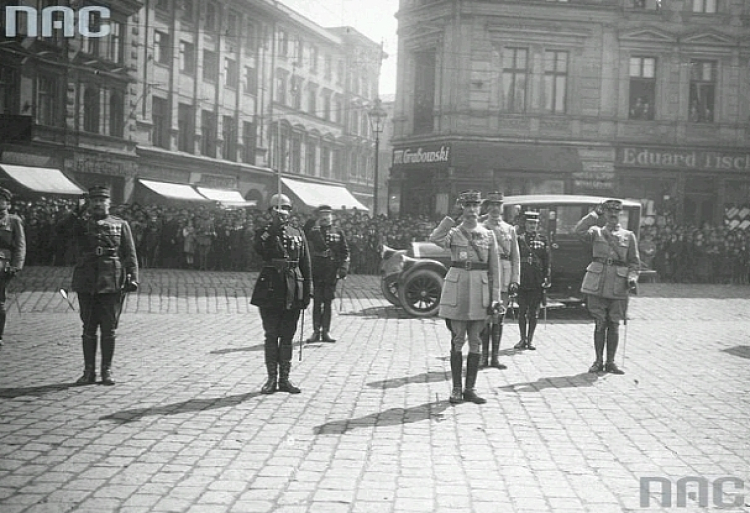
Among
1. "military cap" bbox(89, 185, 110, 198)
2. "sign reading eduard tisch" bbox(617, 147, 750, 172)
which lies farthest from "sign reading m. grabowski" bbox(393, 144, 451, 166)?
"military cap" bbox(89, 185, 110, 198)

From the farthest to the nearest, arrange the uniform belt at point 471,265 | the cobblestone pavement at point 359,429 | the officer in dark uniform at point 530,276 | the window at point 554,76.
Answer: the window at point 554,76, the officer in dark uniform at point 530,276, the uniform belt at point 471,265, the cobblestone pavement at point 359,429

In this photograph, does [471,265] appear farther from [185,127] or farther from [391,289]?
[185,127]

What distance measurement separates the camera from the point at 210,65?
31.0 m

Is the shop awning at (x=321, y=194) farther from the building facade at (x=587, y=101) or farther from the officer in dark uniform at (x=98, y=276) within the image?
the officer in dark uniform at (x=98, y=276)

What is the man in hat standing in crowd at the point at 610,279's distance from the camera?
8969mm

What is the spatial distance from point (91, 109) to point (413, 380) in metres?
25.5

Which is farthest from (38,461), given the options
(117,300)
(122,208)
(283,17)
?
(283,17)

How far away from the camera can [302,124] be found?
44750mm

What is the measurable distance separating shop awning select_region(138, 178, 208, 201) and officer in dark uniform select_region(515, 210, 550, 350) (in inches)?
964

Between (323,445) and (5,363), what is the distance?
181 inches

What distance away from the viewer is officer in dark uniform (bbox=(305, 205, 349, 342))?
10.8 metres

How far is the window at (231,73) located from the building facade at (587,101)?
24.0 feet

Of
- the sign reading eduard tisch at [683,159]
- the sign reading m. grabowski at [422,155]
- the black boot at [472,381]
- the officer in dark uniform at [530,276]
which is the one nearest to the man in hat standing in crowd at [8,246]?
the black boot at [472,381]

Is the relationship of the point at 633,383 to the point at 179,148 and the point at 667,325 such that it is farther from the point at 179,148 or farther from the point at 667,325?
the point at 179,148
